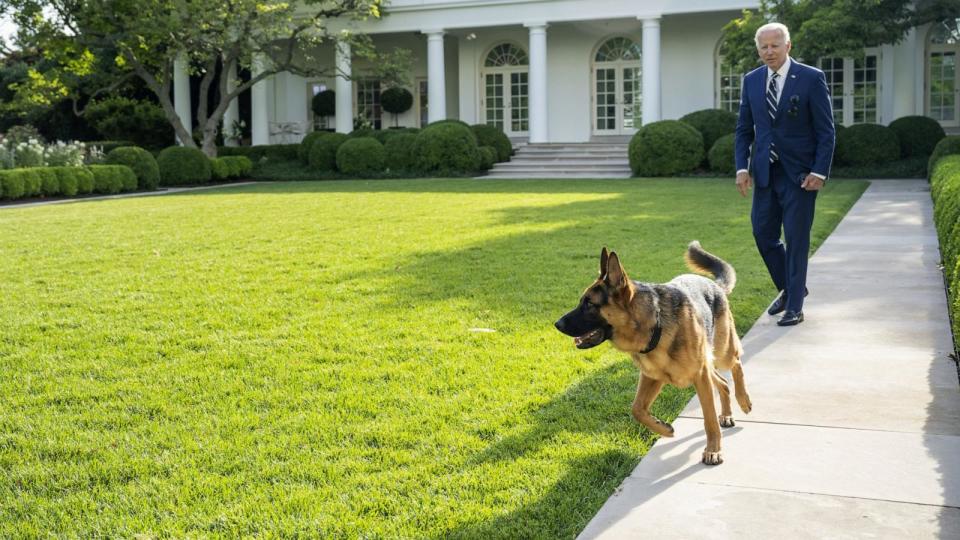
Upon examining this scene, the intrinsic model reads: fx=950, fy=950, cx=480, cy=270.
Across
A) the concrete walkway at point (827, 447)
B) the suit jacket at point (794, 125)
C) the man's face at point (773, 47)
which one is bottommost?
the concrete walkway at point (827, 447)

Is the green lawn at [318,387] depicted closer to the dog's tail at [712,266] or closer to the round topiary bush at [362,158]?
the dog's tail at [712,266]

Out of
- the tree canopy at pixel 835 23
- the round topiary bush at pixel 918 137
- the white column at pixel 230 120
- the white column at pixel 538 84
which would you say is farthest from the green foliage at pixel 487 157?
the white column at pixel 230 120

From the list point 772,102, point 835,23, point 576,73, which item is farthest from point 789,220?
point 576,73

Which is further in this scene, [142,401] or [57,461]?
[142,401]

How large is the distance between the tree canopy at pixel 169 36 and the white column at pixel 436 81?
93cm

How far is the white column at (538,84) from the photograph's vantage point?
28.0 metres

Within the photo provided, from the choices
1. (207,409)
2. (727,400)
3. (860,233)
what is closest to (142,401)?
(207,409)

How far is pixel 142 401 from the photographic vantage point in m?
4.53

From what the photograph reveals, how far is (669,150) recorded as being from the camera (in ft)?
75.7

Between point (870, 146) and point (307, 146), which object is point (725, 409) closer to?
→ point (870, 146)

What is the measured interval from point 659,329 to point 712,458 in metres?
0.57

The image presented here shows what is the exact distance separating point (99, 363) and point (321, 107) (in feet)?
93.8

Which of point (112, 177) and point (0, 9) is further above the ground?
point (0, 9)

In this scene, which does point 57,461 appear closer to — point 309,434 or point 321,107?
point 309,434
